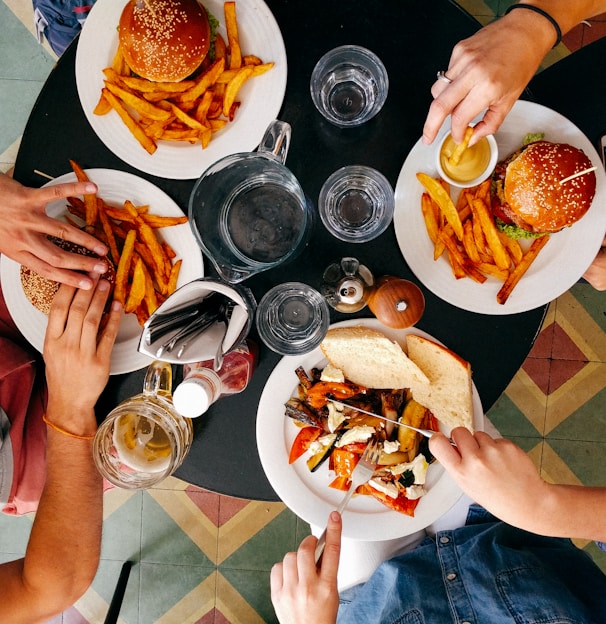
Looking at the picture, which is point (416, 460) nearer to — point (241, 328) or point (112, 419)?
point (241, 328)

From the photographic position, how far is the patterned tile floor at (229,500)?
2.57 m

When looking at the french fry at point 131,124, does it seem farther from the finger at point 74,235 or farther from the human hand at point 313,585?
the human hand at point 313,585

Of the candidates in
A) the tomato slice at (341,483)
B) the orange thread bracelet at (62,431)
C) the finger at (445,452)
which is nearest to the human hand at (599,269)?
the finger at (445,452)

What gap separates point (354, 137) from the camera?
158cm

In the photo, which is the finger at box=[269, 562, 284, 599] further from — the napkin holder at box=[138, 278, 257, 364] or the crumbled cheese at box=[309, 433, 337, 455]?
the napkin holder at box=[138, 278, 257, 364]

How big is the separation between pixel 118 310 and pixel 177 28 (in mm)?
737

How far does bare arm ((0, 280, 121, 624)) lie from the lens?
5.06ft

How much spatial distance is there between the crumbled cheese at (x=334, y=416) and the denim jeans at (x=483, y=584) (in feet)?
1.71

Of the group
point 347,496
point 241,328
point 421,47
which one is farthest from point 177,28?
point 347,496

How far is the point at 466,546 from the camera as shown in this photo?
177cm

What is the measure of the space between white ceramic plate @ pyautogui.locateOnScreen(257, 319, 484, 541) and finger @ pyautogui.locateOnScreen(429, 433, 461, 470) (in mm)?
221

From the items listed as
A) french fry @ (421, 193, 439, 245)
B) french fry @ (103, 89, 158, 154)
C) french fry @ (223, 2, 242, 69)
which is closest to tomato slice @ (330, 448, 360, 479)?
french fry @ (421, 193, 439, 245)

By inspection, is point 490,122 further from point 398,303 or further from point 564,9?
point 398,303

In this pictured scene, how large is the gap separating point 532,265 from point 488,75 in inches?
20.3
